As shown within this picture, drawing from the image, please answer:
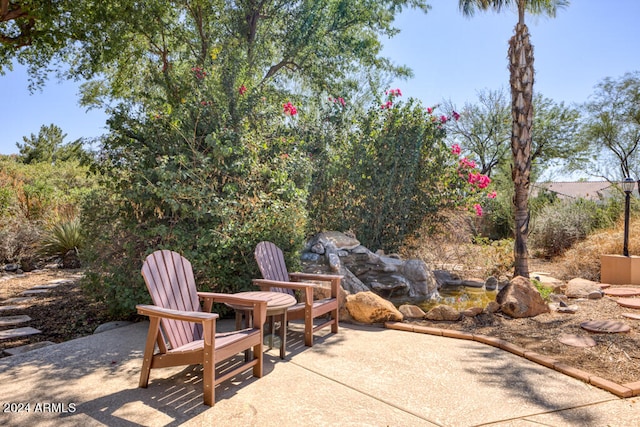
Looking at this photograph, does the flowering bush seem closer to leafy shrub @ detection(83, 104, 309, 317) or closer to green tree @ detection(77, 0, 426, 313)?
green tree @ detection(77, 0, 426, 313)

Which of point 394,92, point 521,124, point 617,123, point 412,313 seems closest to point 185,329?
point 412,313

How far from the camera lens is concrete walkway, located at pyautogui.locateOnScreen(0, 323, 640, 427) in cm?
236

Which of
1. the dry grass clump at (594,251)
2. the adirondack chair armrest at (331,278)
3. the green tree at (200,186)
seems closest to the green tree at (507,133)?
the dry grass clump at (594,251)

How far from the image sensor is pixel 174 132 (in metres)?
4.43

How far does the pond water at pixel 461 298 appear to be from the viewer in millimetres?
5549

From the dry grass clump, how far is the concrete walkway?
15.6 feet

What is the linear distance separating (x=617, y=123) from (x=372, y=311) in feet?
65.9

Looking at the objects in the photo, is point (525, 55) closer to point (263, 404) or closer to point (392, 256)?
point (392, 256)

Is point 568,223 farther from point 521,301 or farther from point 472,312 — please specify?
point 472,312

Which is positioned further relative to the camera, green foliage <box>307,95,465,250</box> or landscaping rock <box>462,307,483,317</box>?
green foliage <box>307,95,465,250</box>

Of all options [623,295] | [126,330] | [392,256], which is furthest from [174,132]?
[623,295]

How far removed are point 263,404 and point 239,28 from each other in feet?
25.8

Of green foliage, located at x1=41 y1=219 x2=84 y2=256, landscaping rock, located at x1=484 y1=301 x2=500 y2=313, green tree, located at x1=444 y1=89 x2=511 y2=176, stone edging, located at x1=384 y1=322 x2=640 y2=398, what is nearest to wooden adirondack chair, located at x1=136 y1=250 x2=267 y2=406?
stone edging, located at x1=384 y1=322 x2=640 y2=398

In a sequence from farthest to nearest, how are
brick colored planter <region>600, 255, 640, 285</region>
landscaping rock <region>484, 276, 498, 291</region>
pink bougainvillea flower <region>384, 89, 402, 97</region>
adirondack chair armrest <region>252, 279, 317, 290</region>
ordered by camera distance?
pink bougainvillea flower <region>384, 89, 402, 97</region>
landscaping rock <region>484, 276, 498, 291</region>
brick colored planter <region>600, 255, 640, 285</region>
adirondack chair armrest <region>252, 279, 317, 290</region>
